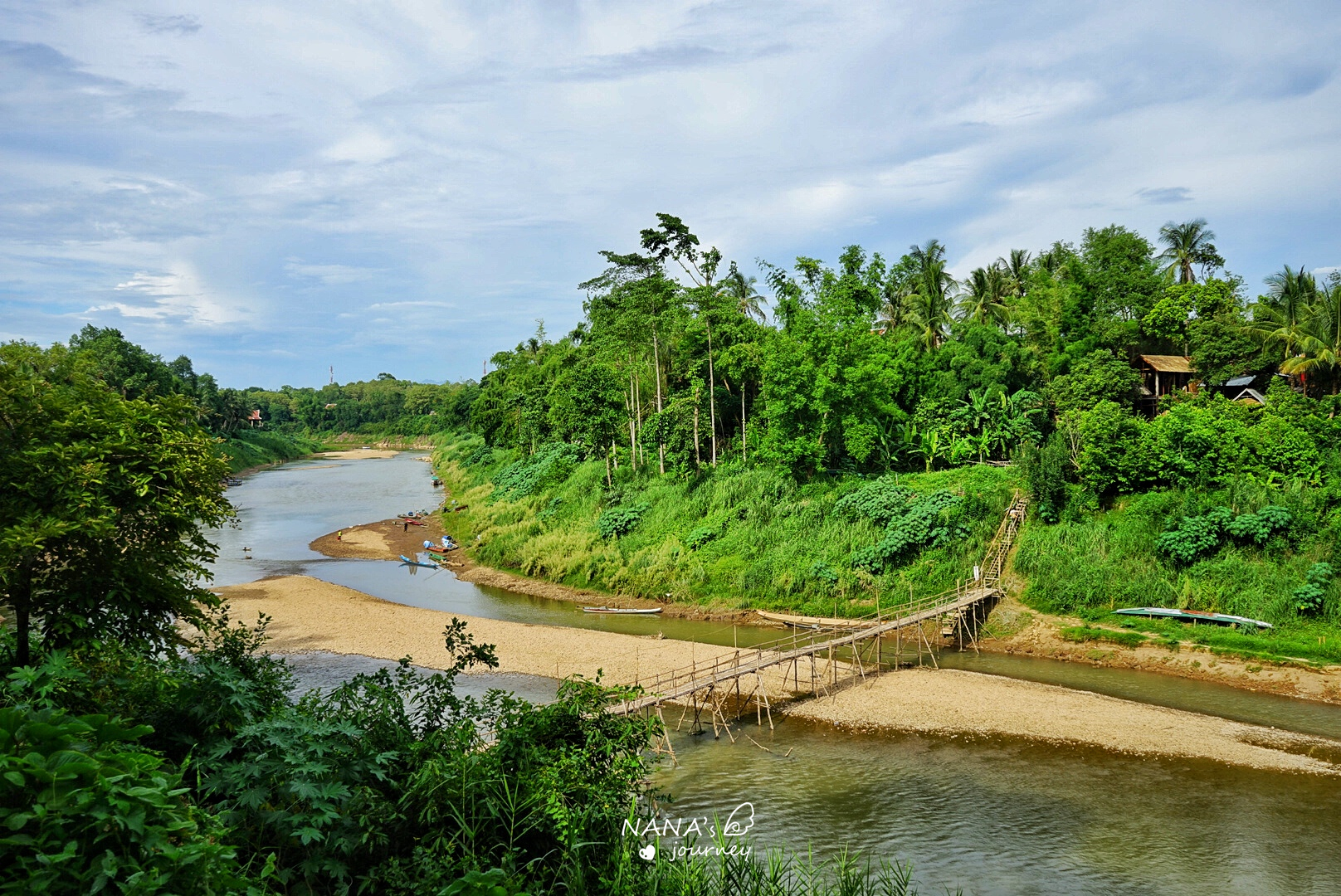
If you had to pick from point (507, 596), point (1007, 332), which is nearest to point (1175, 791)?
point (507, 596)

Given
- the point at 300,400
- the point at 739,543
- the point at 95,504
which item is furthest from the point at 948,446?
the point at 300,400

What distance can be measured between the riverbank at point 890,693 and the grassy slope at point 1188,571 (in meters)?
5.28

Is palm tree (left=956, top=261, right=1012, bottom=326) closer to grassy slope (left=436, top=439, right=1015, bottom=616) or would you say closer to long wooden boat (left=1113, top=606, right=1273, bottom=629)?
grassy slope (left=436, top=439, right=1015, bottom=616)

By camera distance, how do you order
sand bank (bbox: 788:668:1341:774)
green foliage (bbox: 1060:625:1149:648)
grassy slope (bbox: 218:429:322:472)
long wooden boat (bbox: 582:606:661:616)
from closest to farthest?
sand bank (bbox: 788:668:1341:774)
green foliage (bbox: 1060:625:1149:648)
long wooden boat (bbox: 582:606:661:616)
grassy slope (bbox: 218:429:322:472)

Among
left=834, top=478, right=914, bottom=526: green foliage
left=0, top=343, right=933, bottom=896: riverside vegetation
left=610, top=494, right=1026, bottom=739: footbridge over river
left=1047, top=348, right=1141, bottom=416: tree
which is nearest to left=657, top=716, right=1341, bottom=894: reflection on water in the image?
left=610, top=494, right=1026, bottom=739: footbridge over river

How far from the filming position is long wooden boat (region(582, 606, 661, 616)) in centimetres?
3375

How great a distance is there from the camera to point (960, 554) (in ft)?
104

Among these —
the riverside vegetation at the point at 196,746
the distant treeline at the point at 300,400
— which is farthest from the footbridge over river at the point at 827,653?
the distant treeline at the point at 300,400

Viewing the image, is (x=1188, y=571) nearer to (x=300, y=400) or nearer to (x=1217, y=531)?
(x=1217, y=531)

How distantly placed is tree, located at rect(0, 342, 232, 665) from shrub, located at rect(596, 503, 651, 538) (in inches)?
1112

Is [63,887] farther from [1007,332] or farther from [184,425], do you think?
[1007,332]

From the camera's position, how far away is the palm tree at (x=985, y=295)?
51.6 meters

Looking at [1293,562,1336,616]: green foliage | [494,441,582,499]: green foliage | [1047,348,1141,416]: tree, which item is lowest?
[1293,562,1336,616]: green foliage

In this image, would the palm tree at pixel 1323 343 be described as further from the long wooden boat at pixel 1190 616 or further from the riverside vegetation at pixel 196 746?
the riverside vegetation at pixel 196 746
